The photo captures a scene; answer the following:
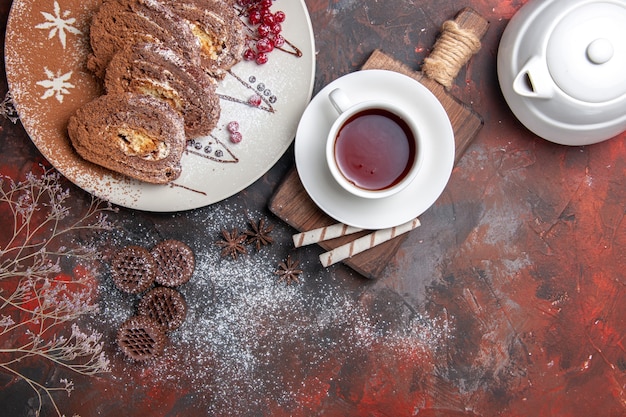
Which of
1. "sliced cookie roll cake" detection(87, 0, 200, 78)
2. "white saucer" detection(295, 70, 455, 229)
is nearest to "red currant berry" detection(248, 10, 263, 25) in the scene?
"sliced cookie roll cake" detection(87, 0, 200, 78)

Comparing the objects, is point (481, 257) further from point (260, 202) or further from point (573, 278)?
point (260, 202)

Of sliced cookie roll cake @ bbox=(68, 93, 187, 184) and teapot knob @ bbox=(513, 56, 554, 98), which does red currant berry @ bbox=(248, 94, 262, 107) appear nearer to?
sliced cookie roll cake @ bbox=(68, 93, 187, 184)

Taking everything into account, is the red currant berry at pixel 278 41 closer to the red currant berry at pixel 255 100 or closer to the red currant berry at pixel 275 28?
the red currant berry at pixel 275 28

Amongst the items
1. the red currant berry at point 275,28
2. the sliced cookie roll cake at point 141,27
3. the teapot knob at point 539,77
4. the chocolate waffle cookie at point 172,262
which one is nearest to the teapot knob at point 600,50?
the teapot knob at point 539,77

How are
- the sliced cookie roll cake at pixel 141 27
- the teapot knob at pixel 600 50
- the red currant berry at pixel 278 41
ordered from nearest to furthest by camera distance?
the teapot knob at pixel 600 50
the sliced cookie roll cake at pixel 141 27
the red currant berry at pixel 278 41

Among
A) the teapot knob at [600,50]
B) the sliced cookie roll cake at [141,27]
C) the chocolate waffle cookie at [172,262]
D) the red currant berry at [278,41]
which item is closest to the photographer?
the teapot knob at [600,50]

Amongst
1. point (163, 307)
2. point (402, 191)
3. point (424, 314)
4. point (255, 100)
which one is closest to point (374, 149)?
point (402, 191)
